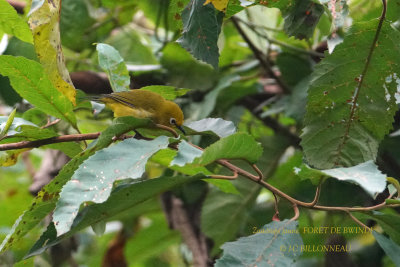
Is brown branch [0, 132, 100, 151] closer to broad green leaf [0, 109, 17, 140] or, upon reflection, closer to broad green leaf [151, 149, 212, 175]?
broad green leaf [0, 109, 17, 140]

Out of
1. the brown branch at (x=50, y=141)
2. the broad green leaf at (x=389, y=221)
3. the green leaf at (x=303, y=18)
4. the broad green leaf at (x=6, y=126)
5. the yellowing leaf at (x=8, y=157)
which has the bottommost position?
the broad green leaf at (x=389, y=221)

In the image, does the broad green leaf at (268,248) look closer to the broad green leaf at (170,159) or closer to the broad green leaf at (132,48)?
the broad green leaf at (170,159)

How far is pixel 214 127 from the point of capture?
117 centimetres

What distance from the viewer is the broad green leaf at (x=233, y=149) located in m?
0.97

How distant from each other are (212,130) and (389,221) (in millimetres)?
435

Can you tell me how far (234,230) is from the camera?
6.46 feet

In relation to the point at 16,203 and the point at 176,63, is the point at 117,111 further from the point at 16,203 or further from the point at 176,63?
the point at 16,203

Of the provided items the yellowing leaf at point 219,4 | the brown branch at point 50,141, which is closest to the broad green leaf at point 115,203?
the brown branch at point 50,141

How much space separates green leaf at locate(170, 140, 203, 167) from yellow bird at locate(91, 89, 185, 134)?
1.94 ft

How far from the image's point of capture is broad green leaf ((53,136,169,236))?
910 mm

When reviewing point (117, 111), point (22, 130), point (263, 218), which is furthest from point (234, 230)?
point (22, 130)

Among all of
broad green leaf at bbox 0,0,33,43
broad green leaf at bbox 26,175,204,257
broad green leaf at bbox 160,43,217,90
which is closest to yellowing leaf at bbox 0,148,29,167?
broad green leaf at bbox 26,175,204,257

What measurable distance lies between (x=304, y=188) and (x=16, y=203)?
4.58ft

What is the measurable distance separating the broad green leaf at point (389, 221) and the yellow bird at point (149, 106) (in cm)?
61
